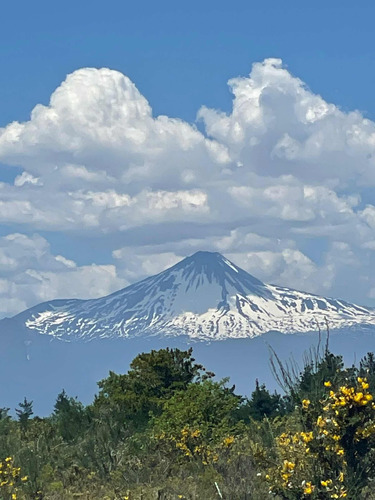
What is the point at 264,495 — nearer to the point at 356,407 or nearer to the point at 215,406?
the point at 356,407

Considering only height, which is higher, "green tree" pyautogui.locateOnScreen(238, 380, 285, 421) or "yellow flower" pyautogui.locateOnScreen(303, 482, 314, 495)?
"green tree" pyautogui.locateOnScreen(238, 380, 285, 421)

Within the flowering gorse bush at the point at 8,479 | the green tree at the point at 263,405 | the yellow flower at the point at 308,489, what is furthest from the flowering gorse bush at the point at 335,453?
the green tree at the point at 263,405

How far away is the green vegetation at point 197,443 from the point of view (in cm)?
1830

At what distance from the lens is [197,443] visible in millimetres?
33000

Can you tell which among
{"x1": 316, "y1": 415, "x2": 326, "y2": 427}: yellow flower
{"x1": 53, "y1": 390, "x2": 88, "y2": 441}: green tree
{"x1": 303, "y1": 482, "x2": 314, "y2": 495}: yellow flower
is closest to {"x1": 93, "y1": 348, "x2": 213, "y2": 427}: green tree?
{"x1": 53, "y1": 390, "x2": 88, "y2": 441}: green tree

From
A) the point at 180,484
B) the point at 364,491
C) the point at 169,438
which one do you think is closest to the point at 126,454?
the point at 169,438

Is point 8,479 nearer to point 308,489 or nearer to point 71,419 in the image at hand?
point 308,489

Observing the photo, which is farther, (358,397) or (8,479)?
(8,479)

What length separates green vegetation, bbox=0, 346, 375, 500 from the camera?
18.3m

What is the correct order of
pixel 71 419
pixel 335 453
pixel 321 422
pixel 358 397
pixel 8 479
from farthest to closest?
pixel 71 419
pixel 8 479
pixel 335 453
pixel 321 422
pixel 358 397

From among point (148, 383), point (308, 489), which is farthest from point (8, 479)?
point (148, 383)

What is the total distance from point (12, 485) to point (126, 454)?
760 centimetres

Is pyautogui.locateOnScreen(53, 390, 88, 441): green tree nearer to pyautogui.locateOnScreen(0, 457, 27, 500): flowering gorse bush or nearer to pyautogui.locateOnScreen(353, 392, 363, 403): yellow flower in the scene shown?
pyautogui.locateOnScreen(0, 457, 27, 500): flowering gorse bush

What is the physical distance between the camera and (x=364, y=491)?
2036 centimetres
